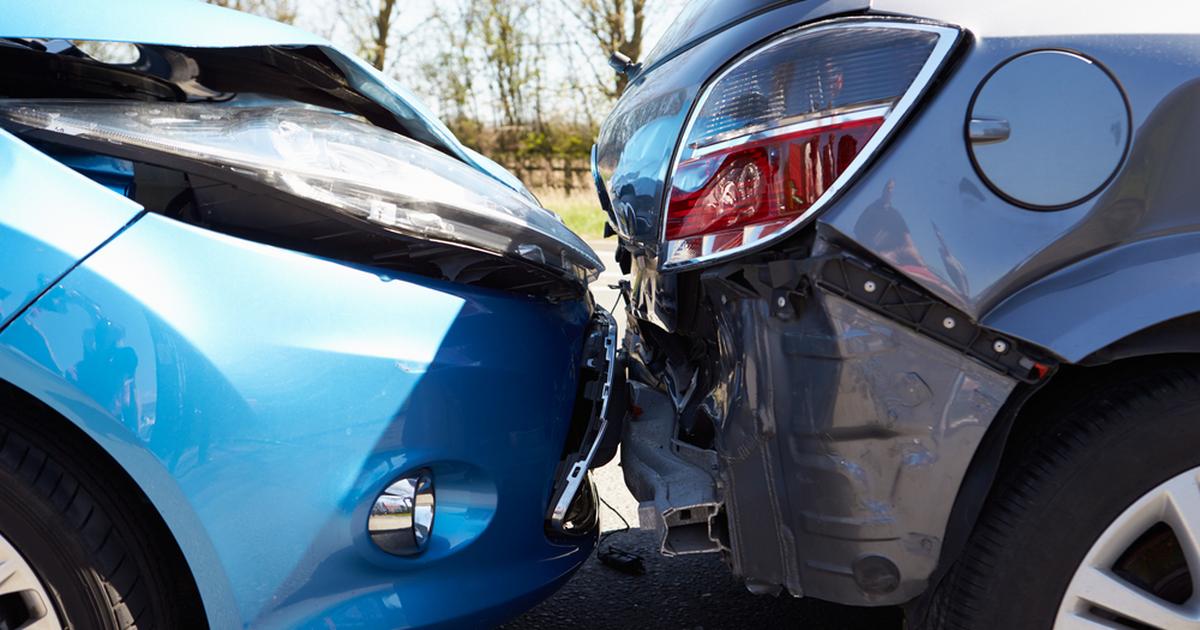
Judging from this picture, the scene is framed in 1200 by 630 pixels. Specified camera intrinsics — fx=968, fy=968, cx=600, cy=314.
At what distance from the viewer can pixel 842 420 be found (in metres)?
1.51

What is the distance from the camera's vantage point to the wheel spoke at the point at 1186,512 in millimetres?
1500

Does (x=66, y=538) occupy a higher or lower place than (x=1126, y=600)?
higher

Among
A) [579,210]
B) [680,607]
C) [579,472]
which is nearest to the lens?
[579,472]

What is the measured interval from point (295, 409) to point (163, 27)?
0.75 metres

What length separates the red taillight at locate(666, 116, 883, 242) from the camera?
58.9 inches

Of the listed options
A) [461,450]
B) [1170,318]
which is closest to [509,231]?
[461,450]

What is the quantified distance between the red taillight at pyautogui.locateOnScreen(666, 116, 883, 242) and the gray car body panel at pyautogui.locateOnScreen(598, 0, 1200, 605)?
42mm

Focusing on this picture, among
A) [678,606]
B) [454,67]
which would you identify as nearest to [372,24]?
[454,67]

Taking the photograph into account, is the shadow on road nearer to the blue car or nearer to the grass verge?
the blue car

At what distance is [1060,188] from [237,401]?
1314 millimetres

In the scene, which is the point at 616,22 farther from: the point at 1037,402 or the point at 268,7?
the point at 1037,402

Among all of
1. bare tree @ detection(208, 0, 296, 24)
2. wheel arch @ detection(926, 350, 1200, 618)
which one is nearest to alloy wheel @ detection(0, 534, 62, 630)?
wheel arch @ detection(926, 350, 1200, 618)

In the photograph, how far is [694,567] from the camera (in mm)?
2699

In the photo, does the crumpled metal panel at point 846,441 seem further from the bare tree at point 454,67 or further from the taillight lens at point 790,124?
the bare tree at point 454,67
